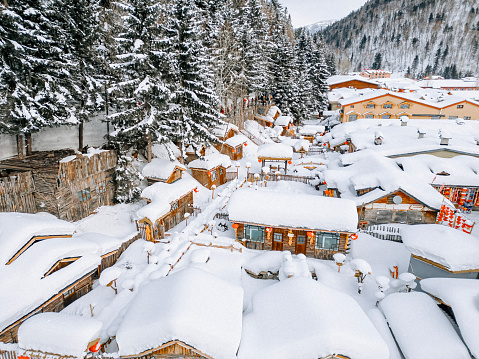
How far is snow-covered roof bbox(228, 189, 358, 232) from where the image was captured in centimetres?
1836

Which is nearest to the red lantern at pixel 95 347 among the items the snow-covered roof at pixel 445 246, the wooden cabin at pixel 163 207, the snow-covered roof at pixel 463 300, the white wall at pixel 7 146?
the wooden cabin at pixel 163 207

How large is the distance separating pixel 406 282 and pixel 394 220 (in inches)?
322

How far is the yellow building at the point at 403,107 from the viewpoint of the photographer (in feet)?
167

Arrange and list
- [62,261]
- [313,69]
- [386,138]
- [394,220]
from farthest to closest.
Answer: [313,69], [386,138], [394,220], [62,261]

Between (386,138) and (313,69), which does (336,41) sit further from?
(386,138)

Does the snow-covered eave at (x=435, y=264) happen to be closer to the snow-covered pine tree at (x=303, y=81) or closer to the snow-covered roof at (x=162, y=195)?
the snow-covered roof at (x=162, y=195)

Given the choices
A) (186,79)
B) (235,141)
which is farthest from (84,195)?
(235,141)

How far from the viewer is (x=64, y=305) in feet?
45.4

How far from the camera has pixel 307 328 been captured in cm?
962

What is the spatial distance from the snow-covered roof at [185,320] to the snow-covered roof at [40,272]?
4.72m

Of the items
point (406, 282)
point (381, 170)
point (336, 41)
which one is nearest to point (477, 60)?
point (336, 41)

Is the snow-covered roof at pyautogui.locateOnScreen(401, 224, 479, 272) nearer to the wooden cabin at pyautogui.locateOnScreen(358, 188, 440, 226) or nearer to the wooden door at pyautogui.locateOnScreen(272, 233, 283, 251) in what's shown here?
the wooden cabin at pyautogui.locateOnScreen(358, 188, 440, 226)

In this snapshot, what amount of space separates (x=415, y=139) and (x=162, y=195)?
26840 millimetres

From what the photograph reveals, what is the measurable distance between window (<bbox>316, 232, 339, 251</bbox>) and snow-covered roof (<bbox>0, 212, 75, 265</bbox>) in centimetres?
1467
